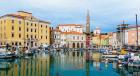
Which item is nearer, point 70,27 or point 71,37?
point 71,37

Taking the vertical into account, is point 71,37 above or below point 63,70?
above

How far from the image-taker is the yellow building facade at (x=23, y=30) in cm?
7475

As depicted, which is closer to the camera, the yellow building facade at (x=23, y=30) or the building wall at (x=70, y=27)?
the yellow building facade at (x=23, y=30)

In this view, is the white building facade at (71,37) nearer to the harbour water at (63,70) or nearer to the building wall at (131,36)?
the building wall at (131,36)

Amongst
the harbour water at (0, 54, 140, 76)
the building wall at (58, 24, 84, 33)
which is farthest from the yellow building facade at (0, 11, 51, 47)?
the building wall at (58, 24, 84, 33)

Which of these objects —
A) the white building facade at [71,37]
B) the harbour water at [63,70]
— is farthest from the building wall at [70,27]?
the harbour water at [63,70]

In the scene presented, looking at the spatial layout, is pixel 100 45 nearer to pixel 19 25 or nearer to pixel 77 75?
pixel 19 25

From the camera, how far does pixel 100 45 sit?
137250 millimetres

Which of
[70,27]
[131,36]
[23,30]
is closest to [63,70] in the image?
[23,30]

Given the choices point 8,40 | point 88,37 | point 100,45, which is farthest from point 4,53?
point 100,45

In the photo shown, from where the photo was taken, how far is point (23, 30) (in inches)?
3135

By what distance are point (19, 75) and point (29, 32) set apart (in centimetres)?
5338

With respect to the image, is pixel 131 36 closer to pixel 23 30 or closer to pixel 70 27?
pixel 23 30

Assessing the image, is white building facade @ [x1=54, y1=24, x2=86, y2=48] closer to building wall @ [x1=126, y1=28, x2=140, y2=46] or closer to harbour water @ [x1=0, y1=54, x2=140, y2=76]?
building wall @ [x1=126, y1=28, x2=140, y2=46]
